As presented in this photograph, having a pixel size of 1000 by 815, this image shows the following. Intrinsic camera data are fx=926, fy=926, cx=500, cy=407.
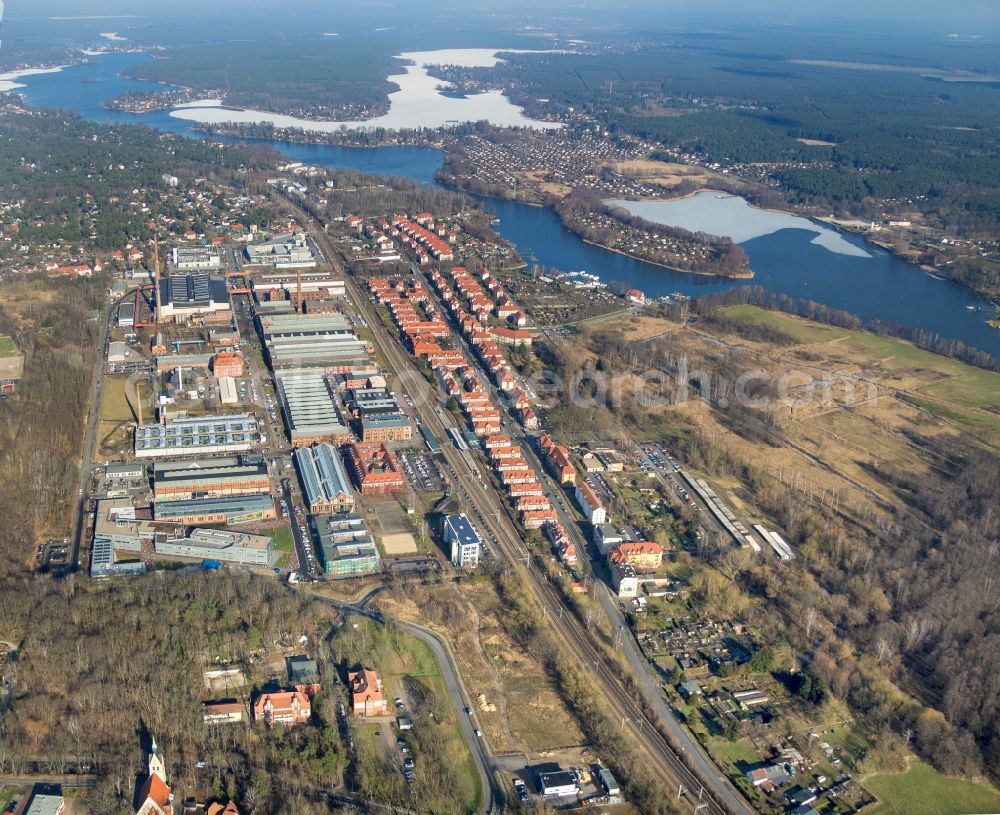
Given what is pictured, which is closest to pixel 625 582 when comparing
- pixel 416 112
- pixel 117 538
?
pixel 117 538

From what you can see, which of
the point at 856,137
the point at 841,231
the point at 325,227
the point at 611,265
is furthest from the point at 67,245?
the point at 856,137

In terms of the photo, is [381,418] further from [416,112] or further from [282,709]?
[416,112]

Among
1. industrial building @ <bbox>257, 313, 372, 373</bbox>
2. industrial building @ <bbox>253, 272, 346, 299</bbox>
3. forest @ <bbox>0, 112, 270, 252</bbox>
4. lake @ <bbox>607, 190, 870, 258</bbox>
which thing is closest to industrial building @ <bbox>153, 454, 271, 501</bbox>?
industrial building @ <bbox>257, 313, 372, 373</bbox>

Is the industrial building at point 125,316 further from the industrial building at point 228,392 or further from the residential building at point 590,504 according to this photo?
the residential building at point 590,504

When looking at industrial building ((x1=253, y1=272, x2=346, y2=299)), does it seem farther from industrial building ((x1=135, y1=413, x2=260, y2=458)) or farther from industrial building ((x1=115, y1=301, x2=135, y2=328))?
industrial building ((x1=135, y1=413, x2=260, y2=458))

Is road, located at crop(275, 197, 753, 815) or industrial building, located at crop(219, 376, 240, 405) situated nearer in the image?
road, located at crop(275, 197, 753, 815)

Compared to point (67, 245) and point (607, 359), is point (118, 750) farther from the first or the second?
point (67, 245)
